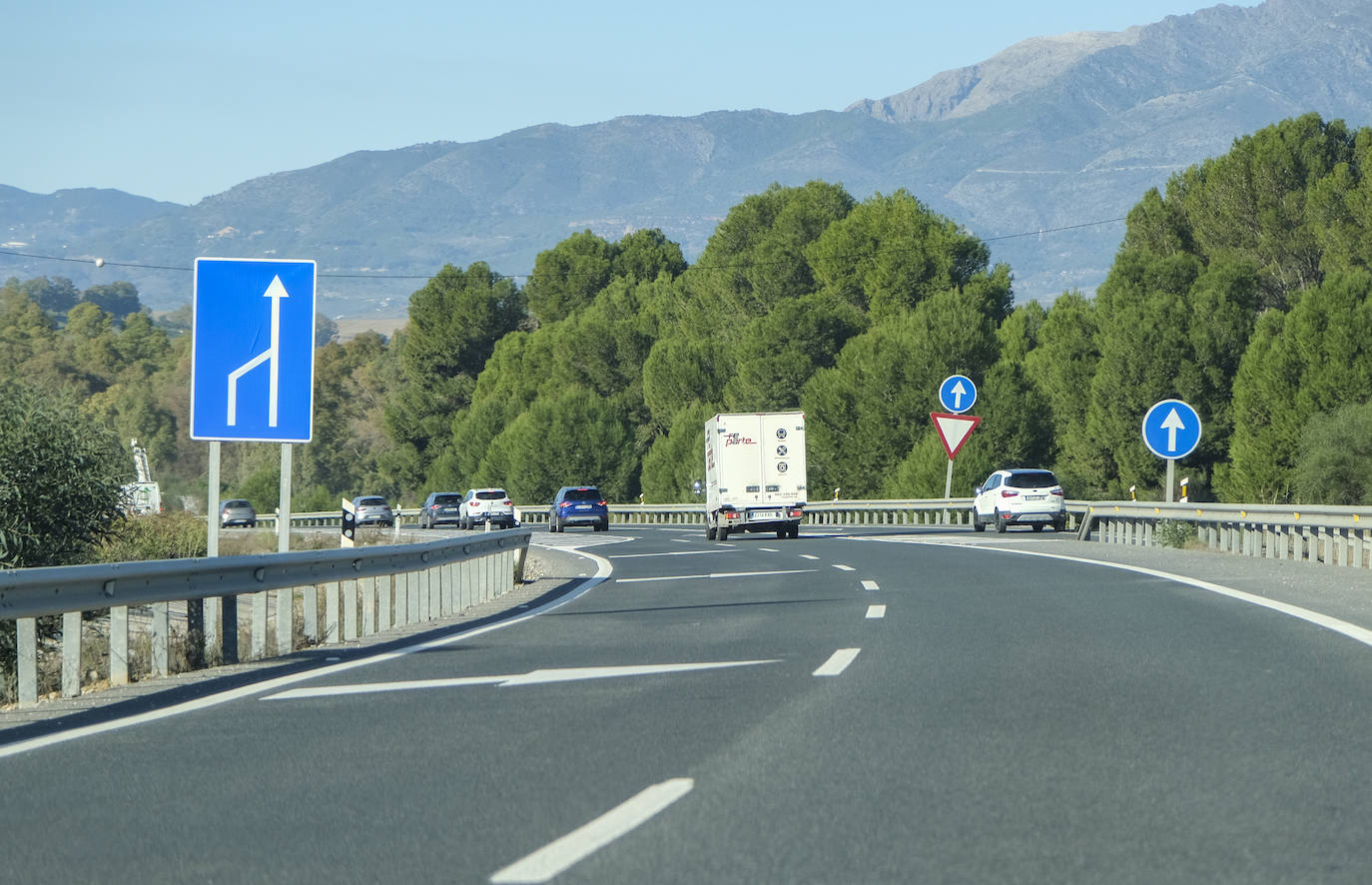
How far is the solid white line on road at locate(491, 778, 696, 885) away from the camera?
5.14 meters

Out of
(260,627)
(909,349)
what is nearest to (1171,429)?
(260,627)

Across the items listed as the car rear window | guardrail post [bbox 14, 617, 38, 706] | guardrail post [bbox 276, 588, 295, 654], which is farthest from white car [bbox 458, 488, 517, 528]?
guardrail post [bbox 14, 617, 38, 706]

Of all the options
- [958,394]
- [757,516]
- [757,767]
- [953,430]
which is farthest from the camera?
[953,430]

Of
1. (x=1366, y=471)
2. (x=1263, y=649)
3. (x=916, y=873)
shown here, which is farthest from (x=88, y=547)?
(x=1366, y=471)

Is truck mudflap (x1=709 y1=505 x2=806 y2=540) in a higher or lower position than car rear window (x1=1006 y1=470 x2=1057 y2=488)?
lower

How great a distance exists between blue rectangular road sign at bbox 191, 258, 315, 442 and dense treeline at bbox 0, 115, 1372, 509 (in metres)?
39.9

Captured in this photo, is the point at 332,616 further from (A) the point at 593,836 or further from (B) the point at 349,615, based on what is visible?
(A) the point at 593,836

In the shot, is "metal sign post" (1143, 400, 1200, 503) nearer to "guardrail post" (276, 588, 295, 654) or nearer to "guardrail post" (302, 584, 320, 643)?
"guardrail post" (302, 584, 320, 643)

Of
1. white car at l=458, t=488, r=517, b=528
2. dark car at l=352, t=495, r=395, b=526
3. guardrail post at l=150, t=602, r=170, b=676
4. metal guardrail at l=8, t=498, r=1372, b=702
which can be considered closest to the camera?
metal guardrail at l=8, t=498, r=1372, b=702

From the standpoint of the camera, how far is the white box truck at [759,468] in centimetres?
3947

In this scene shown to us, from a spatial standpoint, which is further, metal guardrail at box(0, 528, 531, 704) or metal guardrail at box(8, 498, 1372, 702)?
metal guardrail at box(8, 498, 1372, 702)

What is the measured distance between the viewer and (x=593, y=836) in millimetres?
5629

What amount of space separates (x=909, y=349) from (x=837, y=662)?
59657 millimetres

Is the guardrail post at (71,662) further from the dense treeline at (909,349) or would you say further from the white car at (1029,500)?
the dense treeline at (909,349)
